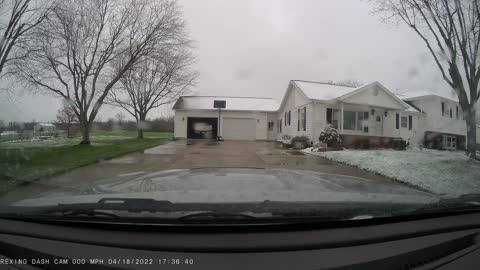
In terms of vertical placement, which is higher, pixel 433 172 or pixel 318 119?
pixel 318 119

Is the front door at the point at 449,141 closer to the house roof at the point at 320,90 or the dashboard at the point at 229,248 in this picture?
the house roof at the point at 320,90

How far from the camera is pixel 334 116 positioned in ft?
63.8

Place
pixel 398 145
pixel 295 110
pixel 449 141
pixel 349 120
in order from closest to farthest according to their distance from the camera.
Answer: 1. pixel 398 145
2. pixel 349 120
3. pixel 295 110
4. pixel 449 141

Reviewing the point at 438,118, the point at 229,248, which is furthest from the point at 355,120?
the point at 229,248

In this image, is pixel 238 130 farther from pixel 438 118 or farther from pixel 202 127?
pixel 438 118

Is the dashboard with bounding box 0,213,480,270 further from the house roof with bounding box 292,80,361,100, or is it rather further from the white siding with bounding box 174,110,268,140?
the white siding with bounding box 174,110,268,140

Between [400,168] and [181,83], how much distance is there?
24466 millimetres

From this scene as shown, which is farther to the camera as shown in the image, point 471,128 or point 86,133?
point 86,133

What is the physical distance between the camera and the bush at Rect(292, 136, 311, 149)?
1794 cm

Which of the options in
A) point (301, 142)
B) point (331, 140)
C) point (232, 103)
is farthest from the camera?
point (232, 103)

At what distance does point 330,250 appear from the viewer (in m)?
1.70

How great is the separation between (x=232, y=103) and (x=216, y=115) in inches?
117

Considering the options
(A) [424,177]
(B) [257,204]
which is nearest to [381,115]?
(A) [424,177]

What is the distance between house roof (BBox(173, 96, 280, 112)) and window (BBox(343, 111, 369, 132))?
11.1 metres
